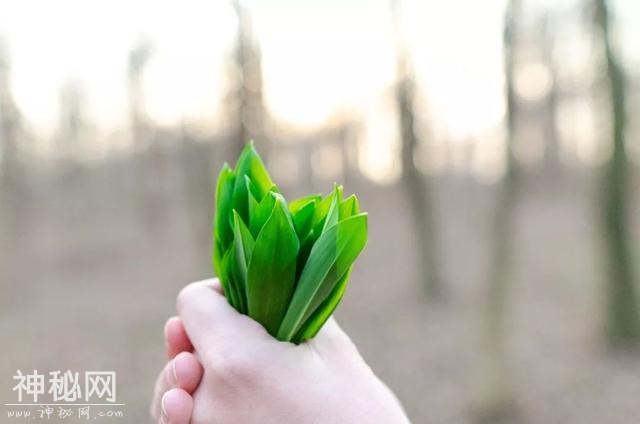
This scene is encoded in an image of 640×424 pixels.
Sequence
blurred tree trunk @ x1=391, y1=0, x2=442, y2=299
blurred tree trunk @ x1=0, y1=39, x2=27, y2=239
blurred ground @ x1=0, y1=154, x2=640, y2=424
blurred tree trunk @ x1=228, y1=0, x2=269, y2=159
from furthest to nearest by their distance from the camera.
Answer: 1. blurred tree trunk @ x1=0, y1=39, x2=27, y2=239
2. blurred tree trunk @ x1=391, y1=0, x2=442, y2=299
3. blurred tree trunk @ x1=228, y1=0, x2=269, y2=159
4. blurred ground @ x1=0, y1=154, x2=640, y2=424

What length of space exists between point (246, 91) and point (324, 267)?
234 cm

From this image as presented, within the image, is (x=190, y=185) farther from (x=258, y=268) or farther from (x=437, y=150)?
(x=258, y=268)

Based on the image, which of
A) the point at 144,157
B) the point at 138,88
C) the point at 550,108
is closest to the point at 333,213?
the point at 138,88

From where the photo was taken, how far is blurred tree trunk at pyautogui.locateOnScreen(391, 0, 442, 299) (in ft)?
9.26

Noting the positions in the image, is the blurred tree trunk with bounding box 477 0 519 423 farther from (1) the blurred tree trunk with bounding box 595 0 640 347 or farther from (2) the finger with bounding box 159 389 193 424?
(2) the finger with bounding box 159 389 193 424

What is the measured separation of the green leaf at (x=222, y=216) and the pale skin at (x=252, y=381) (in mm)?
34

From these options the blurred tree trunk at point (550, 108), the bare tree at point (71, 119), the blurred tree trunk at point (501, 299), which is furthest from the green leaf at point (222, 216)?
the bare tree at point (71, 119)

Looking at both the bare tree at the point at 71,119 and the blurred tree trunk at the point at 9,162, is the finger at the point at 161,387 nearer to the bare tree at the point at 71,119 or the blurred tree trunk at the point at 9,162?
the blurred tree trunk at the point at 9,162

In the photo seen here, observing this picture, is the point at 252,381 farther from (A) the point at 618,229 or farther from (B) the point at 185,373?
(A) the point at 618,229

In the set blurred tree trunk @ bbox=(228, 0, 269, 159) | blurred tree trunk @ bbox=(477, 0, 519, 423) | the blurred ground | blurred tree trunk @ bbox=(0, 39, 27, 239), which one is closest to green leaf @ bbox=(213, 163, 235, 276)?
blurred tree trunk @ bbox=(477, 0, 519, 423)

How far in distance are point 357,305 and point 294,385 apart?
3157 mm

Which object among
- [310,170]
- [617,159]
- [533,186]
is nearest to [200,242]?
[310,170]

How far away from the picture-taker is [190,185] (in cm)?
412

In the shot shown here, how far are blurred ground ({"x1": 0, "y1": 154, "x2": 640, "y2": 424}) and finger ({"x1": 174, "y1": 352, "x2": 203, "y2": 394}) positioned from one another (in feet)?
5.84
